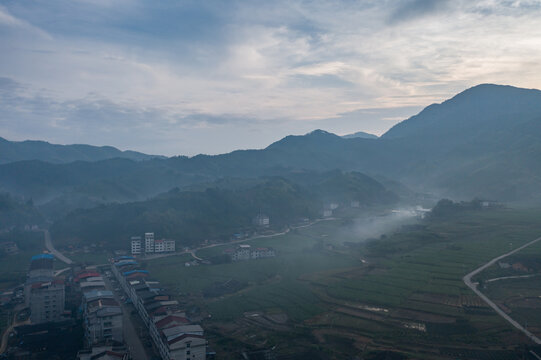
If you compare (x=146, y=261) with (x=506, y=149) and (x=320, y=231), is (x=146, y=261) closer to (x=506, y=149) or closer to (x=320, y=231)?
(x=320, y=231)

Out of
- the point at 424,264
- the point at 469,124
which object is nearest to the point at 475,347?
the point at 424,264

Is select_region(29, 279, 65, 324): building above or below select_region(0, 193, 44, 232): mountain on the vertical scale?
below

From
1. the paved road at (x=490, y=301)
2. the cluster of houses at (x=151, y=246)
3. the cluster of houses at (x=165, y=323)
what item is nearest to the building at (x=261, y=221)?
the cluster of houses at (x=151, y=246)

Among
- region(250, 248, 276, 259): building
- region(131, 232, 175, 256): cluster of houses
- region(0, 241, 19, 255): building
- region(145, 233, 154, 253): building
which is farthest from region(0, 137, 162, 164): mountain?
region(250, 248, 276, 259): building

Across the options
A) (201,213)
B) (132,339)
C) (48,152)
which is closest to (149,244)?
(201,213)

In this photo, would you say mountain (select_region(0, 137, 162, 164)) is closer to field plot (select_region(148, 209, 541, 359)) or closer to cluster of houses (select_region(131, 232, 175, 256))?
cluster of houses (select_region(131, 232, 175, 256))

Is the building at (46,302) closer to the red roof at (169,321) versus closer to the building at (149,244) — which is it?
the red roof at (169,321)

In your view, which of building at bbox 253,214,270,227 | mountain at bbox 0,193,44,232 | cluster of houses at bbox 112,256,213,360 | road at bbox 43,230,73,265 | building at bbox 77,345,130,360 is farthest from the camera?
mountain at bbox 0,193,44,232
